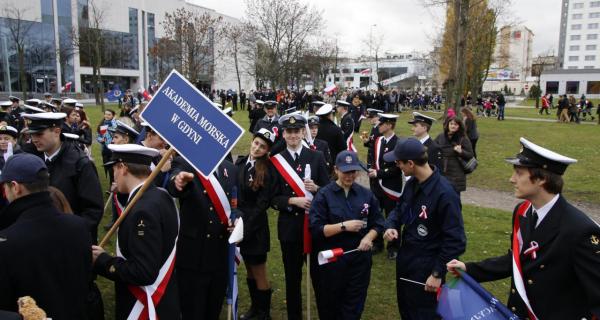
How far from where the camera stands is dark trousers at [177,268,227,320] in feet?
13.8

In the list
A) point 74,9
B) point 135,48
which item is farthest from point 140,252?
point 135,48

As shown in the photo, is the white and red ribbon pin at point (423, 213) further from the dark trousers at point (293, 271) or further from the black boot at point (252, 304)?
the black boot at point (252, 304)

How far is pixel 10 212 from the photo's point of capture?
2.87 m

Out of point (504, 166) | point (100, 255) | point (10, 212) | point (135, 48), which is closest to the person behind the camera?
point (10, 212)

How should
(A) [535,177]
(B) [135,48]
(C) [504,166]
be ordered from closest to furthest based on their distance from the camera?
1. (A) [535,177]
2. (C) [504,166]
3. (B) [135,48]

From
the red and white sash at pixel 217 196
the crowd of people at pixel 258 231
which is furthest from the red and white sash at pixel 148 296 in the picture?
the red and white sash at pixel 217 196

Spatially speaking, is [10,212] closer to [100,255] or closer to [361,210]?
[100,255]

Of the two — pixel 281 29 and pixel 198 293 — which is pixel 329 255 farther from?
pixel 281 29

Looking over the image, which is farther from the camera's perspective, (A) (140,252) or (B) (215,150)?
(B) (215,150)

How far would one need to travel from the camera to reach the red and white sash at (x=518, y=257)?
121 inches

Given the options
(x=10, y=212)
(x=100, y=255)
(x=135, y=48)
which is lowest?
(x=100, y=255)

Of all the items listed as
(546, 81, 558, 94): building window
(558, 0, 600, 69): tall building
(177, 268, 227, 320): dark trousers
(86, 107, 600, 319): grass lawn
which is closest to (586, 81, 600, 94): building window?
(546, 81, 558, 94): building window

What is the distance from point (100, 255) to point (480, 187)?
1152 cm

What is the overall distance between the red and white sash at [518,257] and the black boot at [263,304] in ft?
9.63
